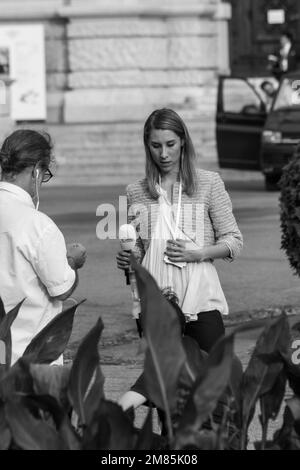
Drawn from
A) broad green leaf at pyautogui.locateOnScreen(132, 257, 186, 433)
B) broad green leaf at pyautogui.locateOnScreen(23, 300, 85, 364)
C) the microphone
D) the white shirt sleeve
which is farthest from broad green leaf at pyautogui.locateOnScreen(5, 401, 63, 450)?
the microphone

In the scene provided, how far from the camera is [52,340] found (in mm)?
4086

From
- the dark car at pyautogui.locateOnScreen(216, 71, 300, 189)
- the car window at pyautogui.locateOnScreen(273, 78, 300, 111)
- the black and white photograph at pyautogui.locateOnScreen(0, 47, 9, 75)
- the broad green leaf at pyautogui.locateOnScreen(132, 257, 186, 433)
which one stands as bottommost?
the black and white photograph at pyautogui.locateOnScreen(0, 47, 9, 75)

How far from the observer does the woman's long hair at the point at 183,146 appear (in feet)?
18.5

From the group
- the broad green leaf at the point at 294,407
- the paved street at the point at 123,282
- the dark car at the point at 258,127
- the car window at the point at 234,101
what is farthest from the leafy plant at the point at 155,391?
the car window at the point at 234,101

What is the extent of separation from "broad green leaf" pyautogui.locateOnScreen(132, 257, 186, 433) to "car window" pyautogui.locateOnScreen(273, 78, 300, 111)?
18.2m

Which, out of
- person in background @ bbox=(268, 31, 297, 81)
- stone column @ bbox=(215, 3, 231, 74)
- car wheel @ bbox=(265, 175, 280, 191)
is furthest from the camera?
person in background @ bbox=(268, 31, 297, 81)

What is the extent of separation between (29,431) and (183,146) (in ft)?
8.37

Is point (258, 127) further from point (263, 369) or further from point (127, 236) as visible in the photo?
point (263, 369)

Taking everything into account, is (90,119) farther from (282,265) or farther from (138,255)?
(138,255)

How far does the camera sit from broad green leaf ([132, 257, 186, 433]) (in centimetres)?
331

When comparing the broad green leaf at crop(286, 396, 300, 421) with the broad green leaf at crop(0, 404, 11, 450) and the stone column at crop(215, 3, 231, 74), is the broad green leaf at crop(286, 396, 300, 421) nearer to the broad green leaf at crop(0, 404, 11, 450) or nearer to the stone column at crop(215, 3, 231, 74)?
the broad green leaf at crop(0, 404, 11, 450)

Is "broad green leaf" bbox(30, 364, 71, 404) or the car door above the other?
"broad green leaf" bbox(30, 364, 71, 404)

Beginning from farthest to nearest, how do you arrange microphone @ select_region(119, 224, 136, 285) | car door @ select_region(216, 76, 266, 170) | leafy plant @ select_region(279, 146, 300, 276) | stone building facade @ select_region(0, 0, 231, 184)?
stone building facade @ select_region(0, 0, 231, 184) < car door @ select_region(216, 76, 266, 170) < leafy plant @ select_region(279, 146, 300, 276) < microphone @ select_region(119, 224, 136, 285)

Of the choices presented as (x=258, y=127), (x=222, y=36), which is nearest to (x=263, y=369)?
(x=258, y=127)
